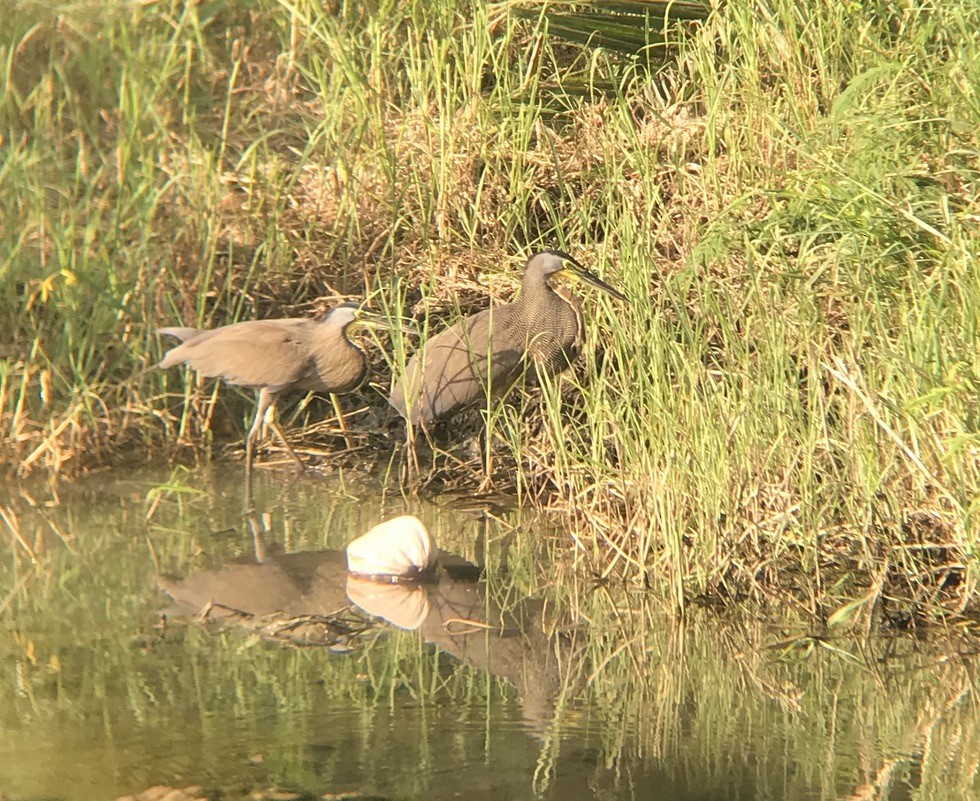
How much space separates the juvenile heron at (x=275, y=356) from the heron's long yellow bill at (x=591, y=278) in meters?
0.92

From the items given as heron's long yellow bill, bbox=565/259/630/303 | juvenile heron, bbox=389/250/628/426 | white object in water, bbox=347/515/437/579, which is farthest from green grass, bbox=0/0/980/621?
white object in water, bbox=347/515/437/579

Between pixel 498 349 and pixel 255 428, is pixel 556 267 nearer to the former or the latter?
pixel 498 349

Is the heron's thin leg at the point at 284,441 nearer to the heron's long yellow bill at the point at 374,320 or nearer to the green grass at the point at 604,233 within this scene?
the green grass at the point at 604,233

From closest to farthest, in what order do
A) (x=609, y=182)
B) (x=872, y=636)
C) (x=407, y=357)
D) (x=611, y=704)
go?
1. (x=611, y=704)
2. (x=872, y=636)
3. (x=609, y=182)
4. (x=407, y=357)

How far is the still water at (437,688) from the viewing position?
12.1 ft

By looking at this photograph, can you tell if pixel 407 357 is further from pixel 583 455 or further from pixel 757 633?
pixel 757 633

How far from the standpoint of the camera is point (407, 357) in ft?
22.4

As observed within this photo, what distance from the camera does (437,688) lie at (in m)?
4.25

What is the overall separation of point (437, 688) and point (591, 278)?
235cm

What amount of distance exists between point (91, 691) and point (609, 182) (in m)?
3.09

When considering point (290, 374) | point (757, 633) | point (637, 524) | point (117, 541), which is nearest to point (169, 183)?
point (290, 374)

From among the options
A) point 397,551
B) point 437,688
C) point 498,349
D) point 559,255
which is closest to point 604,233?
point 559,255

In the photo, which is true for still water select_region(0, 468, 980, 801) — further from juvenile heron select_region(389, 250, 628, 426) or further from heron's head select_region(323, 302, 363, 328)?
heron's head select_region(323, 302, 363, 328)

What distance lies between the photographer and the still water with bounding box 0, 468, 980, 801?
3.69m
